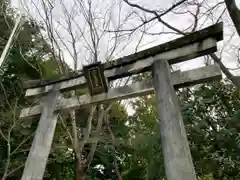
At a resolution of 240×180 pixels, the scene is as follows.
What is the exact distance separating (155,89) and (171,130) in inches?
21.8

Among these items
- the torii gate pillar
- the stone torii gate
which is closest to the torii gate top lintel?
the stone torii gate

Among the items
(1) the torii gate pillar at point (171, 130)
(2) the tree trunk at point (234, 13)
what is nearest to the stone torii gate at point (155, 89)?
(1) the torii gate pillar at point (171, 130)

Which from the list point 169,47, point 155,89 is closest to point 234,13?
point 169,47

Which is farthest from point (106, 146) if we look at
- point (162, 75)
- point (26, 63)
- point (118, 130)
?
point (162, 75)

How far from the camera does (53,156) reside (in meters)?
8.40

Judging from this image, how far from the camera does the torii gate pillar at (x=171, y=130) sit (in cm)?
213

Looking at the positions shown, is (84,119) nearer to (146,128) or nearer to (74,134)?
(74,134)

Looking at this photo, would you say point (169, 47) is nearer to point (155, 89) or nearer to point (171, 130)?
point (155, 89)

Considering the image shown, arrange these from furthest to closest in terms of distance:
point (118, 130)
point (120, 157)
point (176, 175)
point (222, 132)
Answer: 1. point (120, 157)
2. point (118, 130)
3. point (222, 132)
4. point (176, 175)

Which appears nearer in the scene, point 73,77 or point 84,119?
point 73,77

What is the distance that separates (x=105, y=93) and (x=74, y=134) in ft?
15.3

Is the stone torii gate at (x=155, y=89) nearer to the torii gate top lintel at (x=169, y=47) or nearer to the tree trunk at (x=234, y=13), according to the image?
the torii gate top lintel at (x=169, y=47)

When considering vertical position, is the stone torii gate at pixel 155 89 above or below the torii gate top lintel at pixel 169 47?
below

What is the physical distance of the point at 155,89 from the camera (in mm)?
2725
